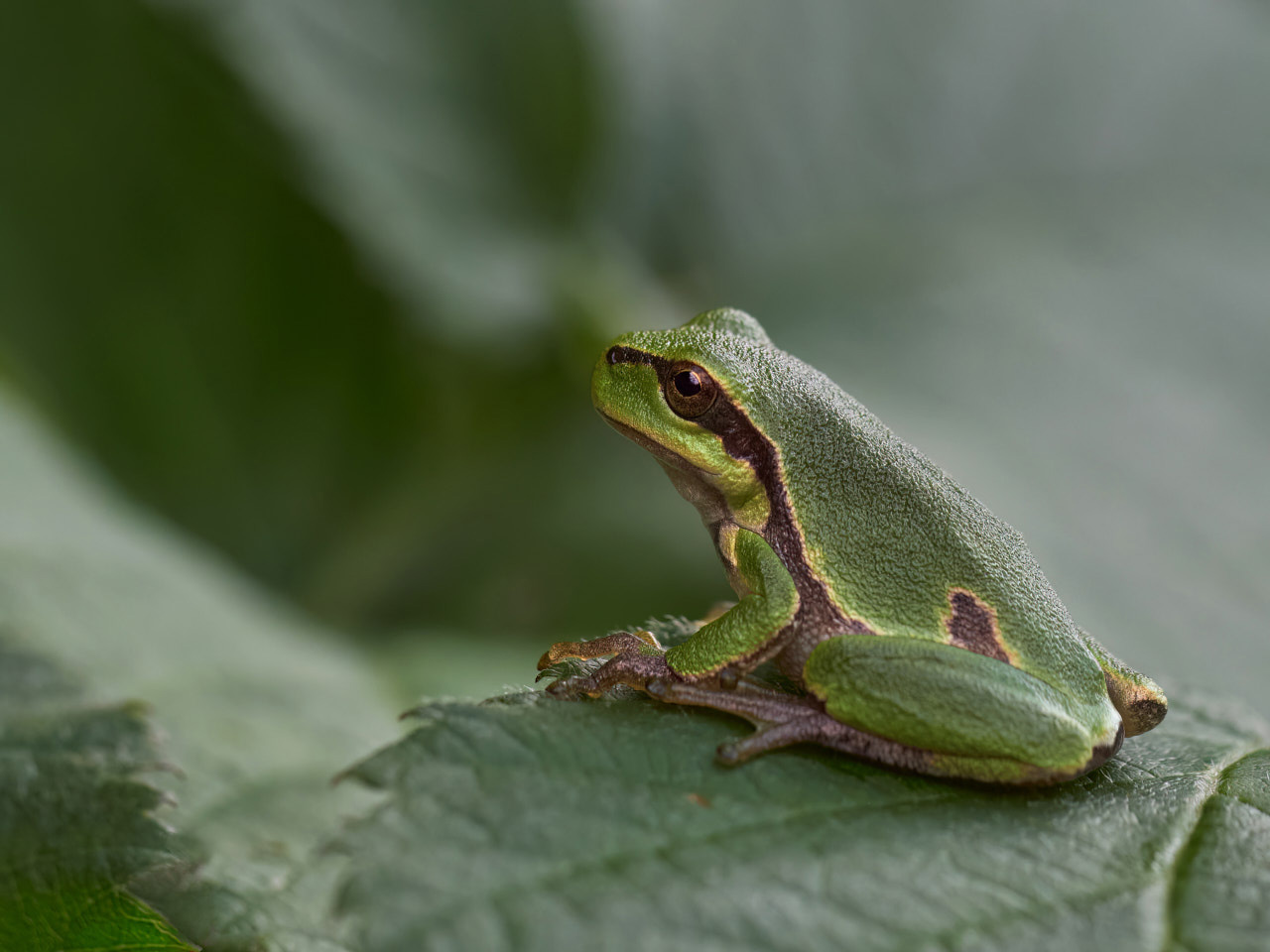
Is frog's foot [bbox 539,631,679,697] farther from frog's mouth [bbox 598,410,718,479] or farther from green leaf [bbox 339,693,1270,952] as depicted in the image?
frog's mouth [bbox 598,410,718,479]

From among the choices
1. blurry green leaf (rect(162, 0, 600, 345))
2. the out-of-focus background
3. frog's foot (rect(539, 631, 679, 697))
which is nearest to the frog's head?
frog's foot (rect(539, 631, 679, 697))

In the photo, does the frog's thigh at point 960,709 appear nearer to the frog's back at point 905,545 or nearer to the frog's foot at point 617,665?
the frog's back at point 905,545

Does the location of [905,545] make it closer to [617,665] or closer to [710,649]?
[710,649]

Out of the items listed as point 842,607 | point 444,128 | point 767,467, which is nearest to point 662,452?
point 767,467

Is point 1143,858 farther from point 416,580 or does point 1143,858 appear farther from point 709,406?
point 416,580

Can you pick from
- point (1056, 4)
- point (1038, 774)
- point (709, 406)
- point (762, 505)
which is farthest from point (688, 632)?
point (1056, 4)

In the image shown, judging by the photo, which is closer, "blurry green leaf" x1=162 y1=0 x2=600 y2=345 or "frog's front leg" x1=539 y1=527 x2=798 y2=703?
"frog's front leg" x1=539 y1=527 x2=798 y2=703
